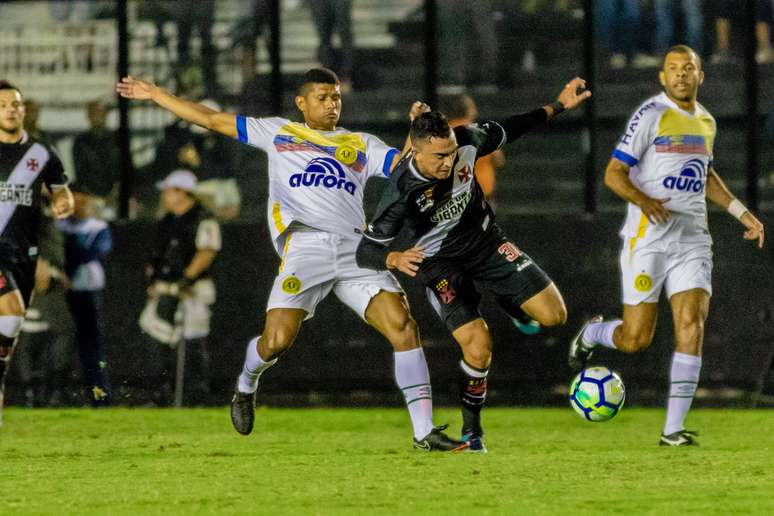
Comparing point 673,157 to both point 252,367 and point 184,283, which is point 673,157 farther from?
point 184,283

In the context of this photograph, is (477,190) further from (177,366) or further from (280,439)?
(177,366)

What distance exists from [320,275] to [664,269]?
2.19 m

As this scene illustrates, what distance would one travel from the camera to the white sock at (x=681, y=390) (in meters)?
10.2

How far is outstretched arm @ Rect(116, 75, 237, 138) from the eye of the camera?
9.77 metres

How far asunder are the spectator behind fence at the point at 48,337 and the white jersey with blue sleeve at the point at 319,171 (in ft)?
15.2

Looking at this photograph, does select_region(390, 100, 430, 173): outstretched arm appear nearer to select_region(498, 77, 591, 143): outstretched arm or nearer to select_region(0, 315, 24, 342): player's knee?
select_region(498, 77, 591, 143): outstretched arm

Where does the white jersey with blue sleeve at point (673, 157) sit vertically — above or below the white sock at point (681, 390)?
above

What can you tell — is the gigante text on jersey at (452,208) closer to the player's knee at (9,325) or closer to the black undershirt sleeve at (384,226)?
the black undershirt sleeve at (384,226)

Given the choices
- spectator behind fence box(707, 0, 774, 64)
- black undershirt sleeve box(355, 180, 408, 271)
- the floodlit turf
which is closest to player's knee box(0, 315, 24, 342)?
the floodlit turf

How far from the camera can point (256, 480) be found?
8422mm

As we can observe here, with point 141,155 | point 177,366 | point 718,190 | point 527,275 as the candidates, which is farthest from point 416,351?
point 141,155

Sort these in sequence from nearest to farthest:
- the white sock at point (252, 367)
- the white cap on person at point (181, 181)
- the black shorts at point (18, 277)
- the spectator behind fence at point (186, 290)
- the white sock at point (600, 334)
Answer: the white sock at point (252, 367) < the white sock at point (600, 334) < the black shorts at point (18, 277) < the spectator behind fence at point (186, 290) < the white cap on person at point (181, 181)

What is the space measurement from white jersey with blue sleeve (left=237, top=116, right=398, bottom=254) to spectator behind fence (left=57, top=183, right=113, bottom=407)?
4.58 meters

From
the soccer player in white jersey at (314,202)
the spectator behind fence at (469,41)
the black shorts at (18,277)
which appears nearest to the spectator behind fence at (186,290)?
the spectator behind fence at (469,41)
